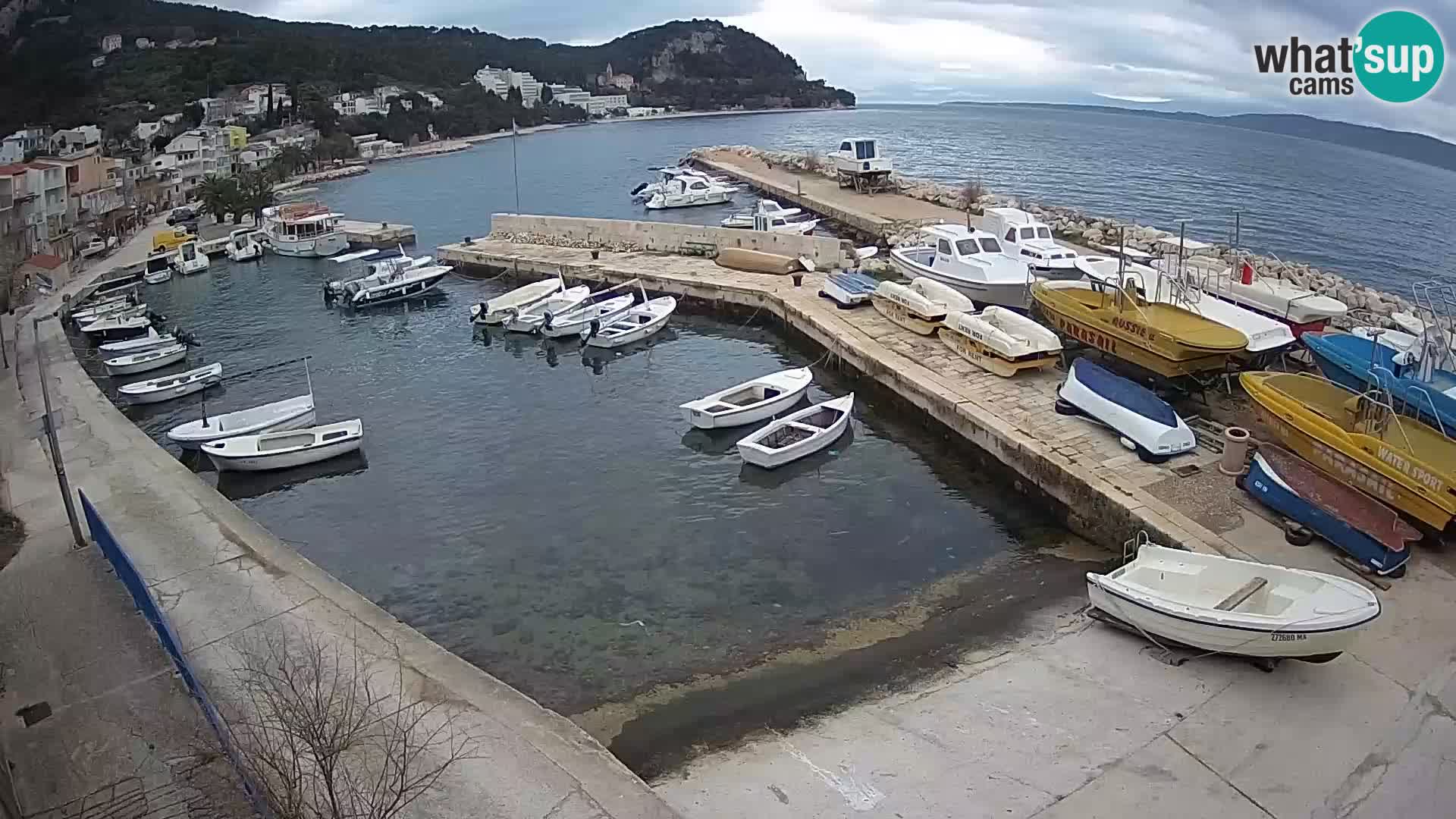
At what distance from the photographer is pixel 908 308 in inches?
858

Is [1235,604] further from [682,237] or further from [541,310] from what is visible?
[682,237]

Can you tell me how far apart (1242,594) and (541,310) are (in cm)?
2080

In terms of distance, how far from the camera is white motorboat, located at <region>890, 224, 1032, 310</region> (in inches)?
881

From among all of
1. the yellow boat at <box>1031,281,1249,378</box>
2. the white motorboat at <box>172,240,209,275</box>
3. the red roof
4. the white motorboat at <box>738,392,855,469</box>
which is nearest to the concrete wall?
the yellow boat at <box>1031,281,1249,378</box>

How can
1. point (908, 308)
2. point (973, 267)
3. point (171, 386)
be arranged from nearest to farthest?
point (908, 308) → point (171, 386) → point (973, 267)

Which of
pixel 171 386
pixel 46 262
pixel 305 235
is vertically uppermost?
pixel 305 235

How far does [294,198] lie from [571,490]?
61.6 m

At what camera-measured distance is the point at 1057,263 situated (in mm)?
23500

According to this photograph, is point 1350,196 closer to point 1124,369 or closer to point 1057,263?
point 1057,263

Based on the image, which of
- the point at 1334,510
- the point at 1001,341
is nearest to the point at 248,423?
the point at 1001,341

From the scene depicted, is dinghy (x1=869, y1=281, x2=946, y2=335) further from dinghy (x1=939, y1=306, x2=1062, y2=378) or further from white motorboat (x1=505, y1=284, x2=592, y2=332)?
white motorboat (x1=505, y1=284, x2=592, y2=332)

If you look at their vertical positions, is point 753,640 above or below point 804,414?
below

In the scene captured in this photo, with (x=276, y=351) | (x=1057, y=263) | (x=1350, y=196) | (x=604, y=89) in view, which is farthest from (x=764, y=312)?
(x=604, y=89)

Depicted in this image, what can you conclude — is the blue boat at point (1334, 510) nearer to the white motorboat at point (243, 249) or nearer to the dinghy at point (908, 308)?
the dinghy at point (908, 308)
